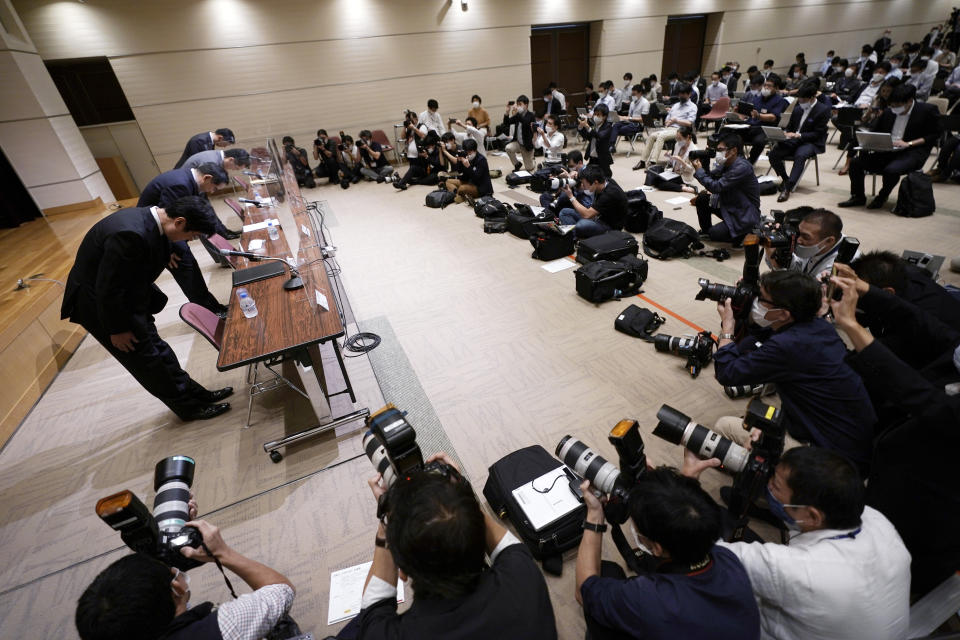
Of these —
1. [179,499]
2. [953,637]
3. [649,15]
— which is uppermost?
[649,15]

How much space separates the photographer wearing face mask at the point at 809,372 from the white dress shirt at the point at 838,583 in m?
0.64

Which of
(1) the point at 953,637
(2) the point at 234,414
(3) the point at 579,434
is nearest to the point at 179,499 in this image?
(2) the point at 234,414

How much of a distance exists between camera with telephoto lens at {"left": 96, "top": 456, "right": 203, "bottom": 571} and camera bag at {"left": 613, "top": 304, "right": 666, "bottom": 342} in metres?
3.08

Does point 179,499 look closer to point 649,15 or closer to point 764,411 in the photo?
point 764,411

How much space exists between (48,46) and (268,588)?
37.2ft

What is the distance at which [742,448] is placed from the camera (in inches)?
68.2

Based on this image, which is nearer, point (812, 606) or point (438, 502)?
point (438, 502)

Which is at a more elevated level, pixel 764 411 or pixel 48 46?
pixel 48 46

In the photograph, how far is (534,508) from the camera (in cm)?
204

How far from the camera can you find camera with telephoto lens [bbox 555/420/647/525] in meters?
1.49

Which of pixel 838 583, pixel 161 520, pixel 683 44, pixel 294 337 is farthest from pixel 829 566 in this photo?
pixel 683 44

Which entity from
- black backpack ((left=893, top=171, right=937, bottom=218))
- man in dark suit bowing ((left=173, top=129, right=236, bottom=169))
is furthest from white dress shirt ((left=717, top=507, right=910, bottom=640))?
man in dark suit bowing ((left=173, top=129, right=236, bottom=169))

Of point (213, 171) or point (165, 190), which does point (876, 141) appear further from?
point (165, 190)

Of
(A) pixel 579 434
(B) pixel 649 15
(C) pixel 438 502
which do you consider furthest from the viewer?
(B) pixel 649 15
